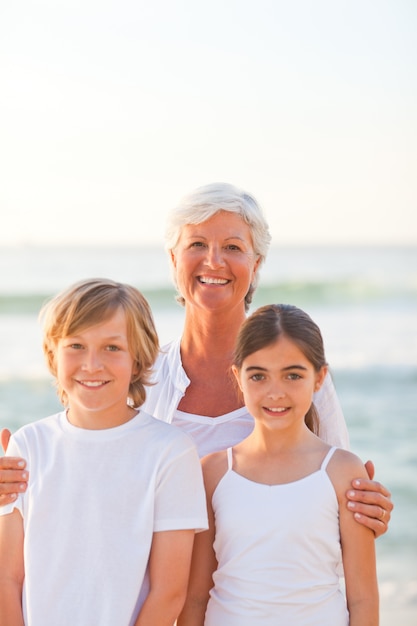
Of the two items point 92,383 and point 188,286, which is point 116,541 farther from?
point 188,286

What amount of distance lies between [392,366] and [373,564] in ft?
37.1

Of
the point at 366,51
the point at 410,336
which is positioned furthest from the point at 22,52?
the point at 410,336

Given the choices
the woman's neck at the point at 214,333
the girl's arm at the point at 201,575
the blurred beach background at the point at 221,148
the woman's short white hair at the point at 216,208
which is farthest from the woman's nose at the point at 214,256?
the blurred beach background at the point at 221,148

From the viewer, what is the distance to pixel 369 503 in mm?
2742

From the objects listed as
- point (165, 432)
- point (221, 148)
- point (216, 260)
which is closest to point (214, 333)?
point (216, 260)

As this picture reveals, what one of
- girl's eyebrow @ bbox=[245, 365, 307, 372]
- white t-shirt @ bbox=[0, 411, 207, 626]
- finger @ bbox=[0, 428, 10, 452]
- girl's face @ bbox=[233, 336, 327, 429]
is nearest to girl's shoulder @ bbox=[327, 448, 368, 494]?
girl's face @ bbox=[233, 336, 327, 429]

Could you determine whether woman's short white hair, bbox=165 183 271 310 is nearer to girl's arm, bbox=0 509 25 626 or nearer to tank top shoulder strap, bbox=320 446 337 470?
tank top shoulder strap, bbox=320 446 337 470

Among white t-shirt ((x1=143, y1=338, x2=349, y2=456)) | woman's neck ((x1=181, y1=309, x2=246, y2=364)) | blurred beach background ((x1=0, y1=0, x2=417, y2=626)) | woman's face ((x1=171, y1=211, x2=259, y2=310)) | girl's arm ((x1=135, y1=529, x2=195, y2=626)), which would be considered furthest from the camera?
blurred beach background ((x1=0, y1=0, x2=417, y2=626))

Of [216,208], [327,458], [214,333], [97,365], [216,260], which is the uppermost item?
[216,208]

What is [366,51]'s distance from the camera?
70.2ft

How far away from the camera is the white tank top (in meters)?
2.70

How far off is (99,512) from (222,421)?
2.42 feet

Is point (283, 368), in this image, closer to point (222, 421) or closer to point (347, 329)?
point (222, 421)

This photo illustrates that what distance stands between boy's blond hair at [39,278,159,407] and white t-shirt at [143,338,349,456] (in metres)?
0.32
